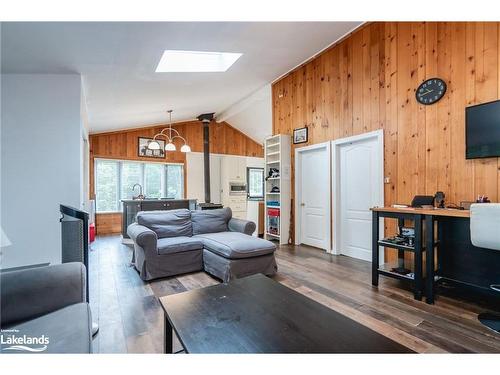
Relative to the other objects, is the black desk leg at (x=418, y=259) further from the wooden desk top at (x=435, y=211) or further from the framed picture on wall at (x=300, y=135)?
the framed picture on wall at (x=300, y=135)

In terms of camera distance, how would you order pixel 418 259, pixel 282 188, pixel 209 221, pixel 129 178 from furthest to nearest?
pixel 129 178 < pixel 282 188 < pixel 209 221 < pixel 418 259

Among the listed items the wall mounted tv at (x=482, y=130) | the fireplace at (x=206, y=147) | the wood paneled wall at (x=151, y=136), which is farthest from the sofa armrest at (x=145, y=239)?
the wood paneled wall at (x=151, y=136)

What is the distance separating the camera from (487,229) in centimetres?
199

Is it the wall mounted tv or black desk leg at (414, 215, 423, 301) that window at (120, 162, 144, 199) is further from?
the wall mounted tv

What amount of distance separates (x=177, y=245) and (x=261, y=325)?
2.15 metres

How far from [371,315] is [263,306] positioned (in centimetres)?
123

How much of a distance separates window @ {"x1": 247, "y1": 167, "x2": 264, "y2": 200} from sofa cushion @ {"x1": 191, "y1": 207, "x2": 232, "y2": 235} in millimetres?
3862

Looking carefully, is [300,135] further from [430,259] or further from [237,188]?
[237,188]

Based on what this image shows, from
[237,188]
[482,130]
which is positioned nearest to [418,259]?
[482,130]

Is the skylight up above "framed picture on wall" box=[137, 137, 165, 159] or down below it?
above

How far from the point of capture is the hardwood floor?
1.83m

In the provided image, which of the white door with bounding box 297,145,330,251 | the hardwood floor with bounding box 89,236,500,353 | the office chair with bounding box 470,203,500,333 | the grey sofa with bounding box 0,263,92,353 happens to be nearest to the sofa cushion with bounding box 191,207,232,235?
the hardwood floor with bounding box 89,236,500,353

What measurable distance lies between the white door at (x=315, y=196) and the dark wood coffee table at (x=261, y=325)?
2.97 m
